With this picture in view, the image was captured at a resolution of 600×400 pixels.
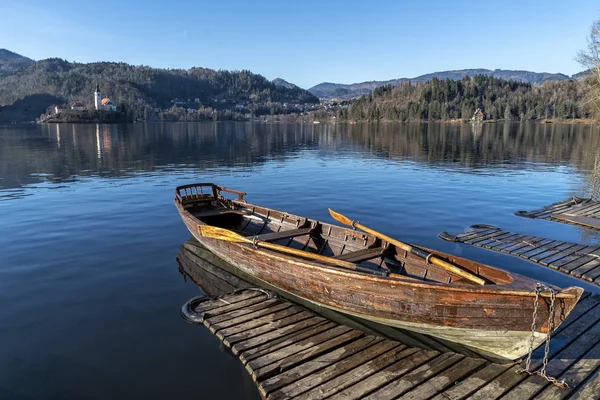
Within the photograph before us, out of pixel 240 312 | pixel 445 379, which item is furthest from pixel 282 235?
pixel 445 379

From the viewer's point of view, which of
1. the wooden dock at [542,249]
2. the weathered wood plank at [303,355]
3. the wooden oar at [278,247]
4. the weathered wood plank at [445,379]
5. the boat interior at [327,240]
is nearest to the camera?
the weathered wood plank at [445,379]

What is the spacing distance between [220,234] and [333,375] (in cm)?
657

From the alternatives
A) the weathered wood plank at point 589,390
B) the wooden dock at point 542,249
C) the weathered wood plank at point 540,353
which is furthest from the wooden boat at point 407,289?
the wooden dock at point 542,249

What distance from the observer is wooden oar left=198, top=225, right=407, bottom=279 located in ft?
30.7

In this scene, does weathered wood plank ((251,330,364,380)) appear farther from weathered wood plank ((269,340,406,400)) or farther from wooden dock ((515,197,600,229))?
wooden dock ((515,197,600,229))

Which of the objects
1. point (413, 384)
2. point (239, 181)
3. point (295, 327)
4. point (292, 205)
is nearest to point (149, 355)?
point (295, 327)

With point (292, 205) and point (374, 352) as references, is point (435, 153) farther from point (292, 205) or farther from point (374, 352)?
point (374, 352)

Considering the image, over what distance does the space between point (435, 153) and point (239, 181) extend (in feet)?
110

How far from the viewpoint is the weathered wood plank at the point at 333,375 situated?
6.95 m

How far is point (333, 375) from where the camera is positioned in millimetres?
7453

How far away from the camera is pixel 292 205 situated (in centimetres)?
2383

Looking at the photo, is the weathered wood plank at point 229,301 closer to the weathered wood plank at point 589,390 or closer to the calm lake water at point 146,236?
the calm lake water at point 146,236

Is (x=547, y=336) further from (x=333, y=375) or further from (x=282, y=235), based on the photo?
(x=282, y=235)

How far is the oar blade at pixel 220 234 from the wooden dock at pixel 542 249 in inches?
386
